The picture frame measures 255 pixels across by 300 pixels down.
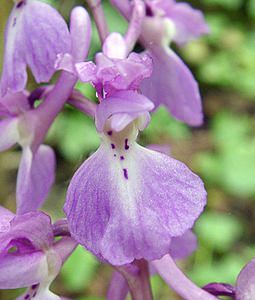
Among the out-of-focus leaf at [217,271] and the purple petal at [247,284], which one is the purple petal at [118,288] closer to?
the purple petal at [247,284]

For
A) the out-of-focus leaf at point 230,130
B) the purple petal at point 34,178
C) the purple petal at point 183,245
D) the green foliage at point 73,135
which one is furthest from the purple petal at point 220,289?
the out-of-focus leaf at point 230,130

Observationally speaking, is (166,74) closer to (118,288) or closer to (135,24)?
(135,24)

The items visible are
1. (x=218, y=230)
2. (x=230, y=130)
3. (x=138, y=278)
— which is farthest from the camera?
(x=230, y=130)

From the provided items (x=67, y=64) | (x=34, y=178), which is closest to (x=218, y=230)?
(x=34, y=178)

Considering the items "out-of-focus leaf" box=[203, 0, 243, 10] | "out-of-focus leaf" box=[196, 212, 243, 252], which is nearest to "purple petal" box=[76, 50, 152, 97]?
"out-of-focus leaf" box=[196, 212, 243, 252]

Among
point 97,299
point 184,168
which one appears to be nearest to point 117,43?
point 184,168

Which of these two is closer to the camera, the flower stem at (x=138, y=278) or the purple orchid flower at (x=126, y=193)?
the purple orchid flower at (x=126, y=193)
